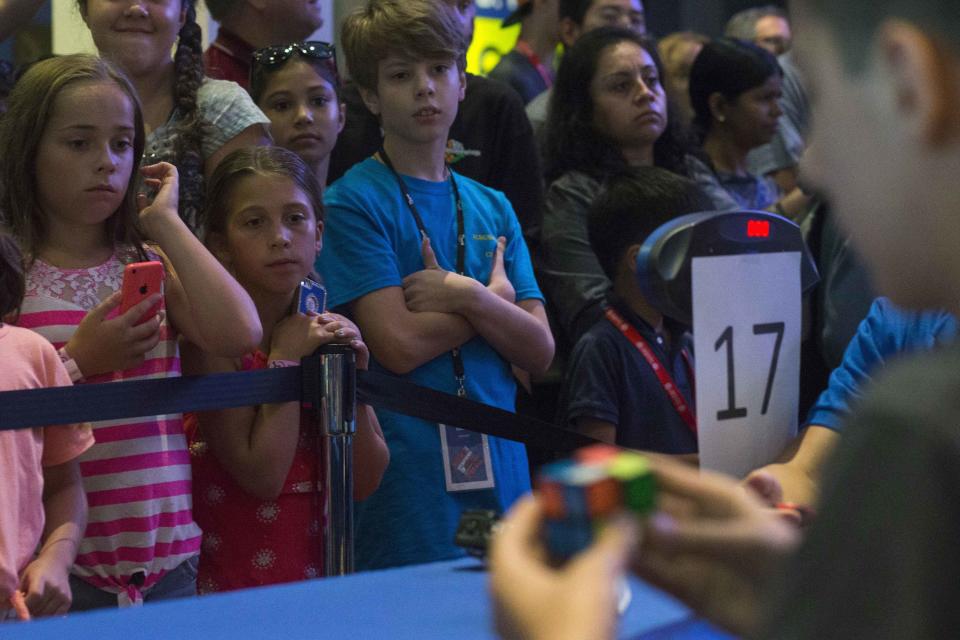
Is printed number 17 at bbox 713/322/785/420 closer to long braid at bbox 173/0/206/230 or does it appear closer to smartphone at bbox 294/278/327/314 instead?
smartphone at bbox 294/278/327/314

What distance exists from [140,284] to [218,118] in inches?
Answer: 30.3

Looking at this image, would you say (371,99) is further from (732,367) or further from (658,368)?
(732,367)

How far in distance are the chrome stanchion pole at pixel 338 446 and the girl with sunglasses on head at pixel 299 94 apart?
88 centimetres

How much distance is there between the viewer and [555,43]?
209 inches

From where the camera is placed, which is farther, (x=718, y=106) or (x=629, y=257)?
(x=718, y=106)

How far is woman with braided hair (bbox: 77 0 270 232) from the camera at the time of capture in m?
3.35

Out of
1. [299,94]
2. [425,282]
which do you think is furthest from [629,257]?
[299,94]

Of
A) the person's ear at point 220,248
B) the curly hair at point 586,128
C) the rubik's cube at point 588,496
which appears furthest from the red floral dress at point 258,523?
the rubik's cube at point 588,496

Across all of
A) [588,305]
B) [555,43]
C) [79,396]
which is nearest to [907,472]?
[79,396]

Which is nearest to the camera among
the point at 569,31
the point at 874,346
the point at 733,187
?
the point at 874,346

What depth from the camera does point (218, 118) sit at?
11.1 ft

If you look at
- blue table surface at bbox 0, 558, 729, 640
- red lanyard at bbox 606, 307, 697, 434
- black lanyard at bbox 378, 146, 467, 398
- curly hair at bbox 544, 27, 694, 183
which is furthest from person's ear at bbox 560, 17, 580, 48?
blue table surface at bbox 0, 558, 729, 640

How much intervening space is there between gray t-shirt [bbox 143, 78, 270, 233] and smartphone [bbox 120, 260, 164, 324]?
581 mm

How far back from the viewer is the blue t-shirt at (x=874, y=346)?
90.0 inches
